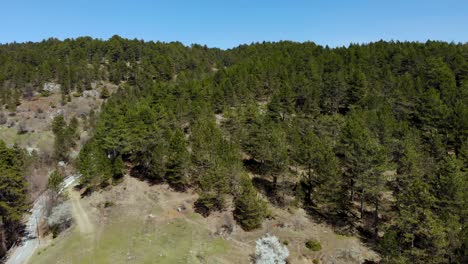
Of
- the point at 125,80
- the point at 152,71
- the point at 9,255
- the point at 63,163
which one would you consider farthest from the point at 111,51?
the point at 9,255

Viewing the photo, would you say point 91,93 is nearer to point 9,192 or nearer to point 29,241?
point 9,192

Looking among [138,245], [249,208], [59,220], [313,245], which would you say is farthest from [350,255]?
[59,220]

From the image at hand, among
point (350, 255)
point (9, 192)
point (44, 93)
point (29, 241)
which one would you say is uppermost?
point (44, 93)

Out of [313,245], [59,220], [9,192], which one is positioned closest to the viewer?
[313,245]

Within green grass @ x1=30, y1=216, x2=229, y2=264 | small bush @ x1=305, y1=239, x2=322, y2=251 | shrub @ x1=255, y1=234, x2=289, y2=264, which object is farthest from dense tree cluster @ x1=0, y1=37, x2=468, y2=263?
shrub @ x1=255, y1=234, x2=289, y2=264

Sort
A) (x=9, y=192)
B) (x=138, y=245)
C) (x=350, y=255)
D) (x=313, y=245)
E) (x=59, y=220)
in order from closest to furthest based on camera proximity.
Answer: (x=138, y=245), (x=350, y=255), (x=313, y=245), (x=9, y=192), (x=59, y=220)

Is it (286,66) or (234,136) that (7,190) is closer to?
(234,136)

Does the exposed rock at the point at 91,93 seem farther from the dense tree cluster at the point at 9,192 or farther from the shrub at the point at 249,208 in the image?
the shrub at the point at 249,208

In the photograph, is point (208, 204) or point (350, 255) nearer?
point (350, 255)
